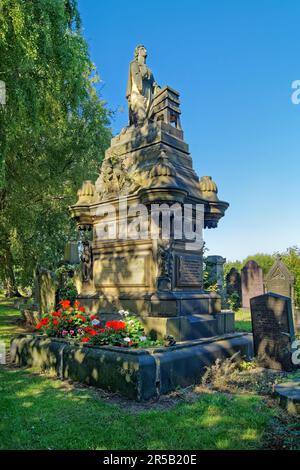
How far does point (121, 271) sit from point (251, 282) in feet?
47.8

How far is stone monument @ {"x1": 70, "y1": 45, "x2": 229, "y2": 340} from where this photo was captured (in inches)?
299

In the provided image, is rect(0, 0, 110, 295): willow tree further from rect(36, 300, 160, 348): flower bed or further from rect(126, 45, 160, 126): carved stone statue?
rect(36, 300, 160, 348): flower bed

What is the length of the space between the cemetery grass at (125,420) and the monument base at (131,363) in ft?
0.77

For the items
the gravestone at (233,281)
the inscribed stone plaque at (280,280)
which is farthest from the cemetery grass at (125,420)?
the gravestone at (233,281)

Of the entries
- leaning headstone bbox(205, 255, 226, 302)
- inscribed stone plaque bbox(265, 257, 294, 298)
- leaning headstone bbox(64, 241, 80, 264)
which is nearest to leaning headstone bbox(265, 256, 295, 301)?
inscribed stone plaque bbox(265, 257, 294, 298)

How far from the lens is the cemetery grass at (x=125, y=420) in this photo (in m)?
4.08

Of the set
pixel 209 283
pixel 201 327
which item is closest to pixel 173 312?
pixel 201 327

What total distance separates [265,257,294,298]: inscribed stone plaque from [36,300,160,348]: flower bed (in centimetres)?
1041

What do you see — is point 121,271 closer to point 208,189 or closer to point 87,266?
point 87,266

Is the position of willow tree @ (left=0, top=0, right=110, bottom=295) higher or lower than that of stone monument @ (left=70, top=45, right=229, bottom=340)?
higher

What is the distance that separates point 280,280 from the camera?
53.4ft

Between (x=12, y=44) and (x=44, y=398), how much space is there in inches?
293

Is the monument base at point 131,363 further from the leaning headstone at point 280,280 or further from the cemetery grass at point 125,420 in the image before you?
the leaning headstone at point 280,280
